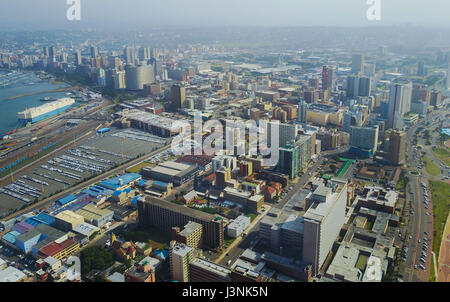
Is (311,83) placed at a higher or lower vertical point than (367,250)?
higher

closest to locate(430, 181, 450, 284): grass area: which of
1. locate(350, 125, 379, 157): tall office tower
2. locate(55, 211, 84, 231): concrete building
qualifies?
locate(350, 125, 379, 157): tall office tower

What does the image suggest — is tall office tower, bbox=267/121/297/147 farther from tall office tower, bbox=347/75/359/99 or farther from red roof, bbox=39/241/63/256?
tall office tower, bbox=347/75/359/99

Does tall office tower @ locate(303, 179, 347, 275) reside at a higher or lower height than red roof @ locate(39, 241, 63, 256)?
higher

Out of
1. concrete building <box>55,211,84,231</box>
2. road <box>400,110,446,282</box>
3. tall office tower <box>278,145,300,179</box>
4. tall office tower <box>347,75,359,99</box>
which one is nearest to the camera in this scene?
road <box>400,110,446,282</box>

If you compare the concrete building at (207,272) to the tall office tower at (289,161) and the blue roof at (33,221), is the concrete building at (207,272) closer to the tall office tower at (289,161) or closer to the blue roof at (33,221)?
the blue roof at (33,221)

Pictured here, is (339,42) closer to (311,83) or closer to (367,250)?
(311,83)

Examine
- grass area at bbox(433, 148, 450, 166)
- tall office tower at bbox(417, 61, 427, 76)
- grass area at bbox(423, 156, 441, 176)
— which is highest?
tall office tower at bbox(417, 61, 427, 76)
